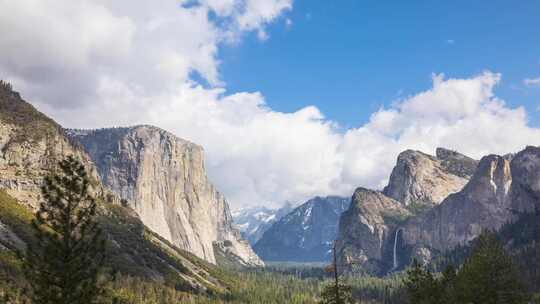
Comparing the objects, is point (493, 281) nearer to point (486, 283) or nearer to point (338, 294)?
point (486, 283)

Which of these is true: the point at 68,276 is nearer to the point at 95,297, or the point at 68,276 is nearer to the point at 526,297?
the point at 95,297

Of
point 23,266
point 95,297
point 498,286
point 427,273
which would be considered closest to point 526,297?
point 498,286

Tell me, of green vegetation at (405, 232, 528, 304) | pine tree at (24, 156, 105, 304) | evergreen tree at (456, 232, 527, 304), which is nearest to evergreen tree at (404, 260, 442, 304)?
green vegetation at (405, 232, 528, 304)

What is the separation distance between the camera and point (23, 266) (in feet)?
106

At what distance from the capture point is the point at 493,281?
62719 mm

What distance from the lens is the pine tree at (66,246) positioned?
108 feet

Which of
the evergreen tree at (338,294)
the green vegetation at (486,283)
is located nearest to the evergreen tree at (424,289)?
the green vegetation at (486,283)

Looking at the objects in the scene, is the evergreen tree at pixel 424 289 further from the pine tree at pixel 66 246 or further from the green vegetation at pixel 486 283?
the pine tree at pixel 66 246

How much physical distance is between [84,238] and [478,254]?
166ft

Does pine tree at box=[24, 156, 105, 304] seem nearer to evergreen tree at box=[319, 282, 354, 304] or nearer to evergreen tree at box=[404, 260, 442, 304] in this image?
evergreen tree at box=[319, 282, 354, 304]

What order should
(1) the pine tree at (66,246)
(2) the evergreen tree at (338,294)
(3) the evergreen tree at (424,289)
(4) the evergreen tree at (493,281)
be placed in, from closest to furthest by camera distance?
(1) the pine tree at (66,246), (2) the evergreen tree at (338,294), (4) the evergreen tree at (493,281), (3) the evergreen tree at (424,289)

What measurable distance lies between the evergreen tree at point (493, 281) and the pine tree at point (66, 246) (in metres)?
47.7

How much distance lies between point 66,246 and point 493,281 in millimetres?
50807

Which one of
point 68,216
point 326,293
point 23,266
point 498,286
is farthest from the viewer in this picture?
point 498,286
